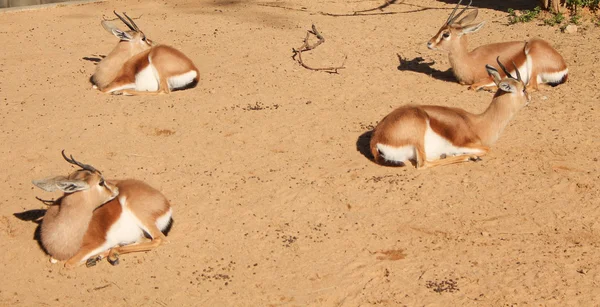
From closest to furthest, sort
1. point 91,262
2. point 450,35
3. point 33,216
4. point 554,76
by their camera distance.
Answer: point 91,262, point 33,216, point 554,76, point 450,35

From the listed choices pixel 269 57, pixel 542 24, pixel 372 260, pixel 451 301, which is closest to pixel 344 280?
pixel 372 260

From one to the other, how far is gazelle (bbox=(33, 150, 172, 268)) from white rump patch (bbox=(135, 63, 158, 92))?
12.1 feet

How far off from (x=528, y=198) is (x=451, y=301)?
1.79m

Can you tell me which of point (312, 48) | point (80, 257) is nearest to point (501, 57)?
point (312, 48)

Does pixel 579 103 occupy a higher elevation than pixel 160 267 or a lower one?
higher

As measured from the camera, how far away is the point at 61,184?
5.71 metres

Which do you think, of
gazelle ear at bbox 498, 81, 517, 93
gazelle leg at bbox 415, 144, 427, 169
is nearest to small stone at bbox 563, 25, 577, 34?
gazelle ear at bbox 498, 81, 517, 93

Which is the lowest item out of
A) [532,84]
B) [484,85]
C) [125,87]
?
[125,87]

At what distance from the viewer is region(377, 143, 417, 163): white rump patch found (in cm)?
733

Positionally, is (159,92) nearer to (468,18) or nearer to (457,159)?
(457,159)

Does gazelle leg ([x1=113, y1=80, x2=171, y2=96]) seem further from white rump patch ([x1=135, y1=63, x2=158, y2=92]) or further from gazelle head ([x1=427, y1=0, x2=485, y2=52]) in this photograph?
gazelle head ([x1=427, y1=0, x2=485, y2=52])

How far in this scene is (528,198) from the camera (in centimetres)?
675

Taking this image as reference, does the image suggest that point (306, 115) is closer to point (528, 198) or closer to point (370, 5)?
point (528, 198)

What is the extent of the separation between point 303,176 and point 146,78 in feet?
10.7
